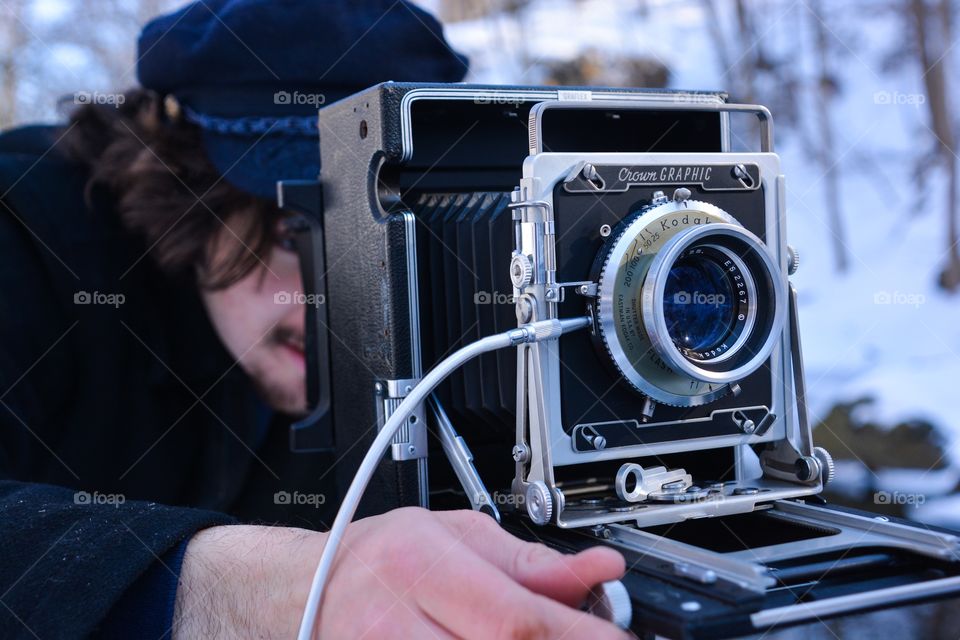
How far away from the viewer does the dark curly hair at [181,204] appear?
1.69m

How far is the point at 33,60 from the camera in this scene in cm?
439

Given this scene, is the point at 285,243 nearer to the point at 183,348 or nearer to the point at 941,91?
the point at 183,348

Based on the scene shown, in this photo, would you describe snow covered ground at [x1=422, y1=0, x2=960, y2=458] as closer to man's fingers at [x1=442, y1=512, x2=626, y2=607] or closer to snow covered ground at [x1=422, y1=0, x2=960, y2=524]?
snow covered ground at [x1=422, y1=0, x2=960, y2=524]

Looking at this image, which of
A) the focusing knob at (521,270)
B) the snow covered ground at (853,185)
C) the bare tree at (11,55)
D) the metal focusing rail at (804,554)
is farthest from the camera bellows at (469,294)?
the bare tree at (11,55)

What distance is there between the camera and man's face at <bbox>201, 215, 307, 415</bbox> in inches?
66.1

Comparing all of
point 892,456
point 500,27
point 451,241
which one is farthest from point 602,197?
point 500,27

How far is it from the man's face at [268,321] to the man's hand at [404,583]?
0.83m

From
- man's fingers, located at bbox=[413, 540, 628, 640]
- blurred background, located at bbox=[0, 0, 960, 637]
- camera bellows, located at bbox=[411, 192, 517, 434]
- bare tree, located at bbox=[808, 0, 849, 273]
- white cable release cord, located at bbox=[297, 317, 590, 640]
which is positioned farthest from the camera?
bare tree, located at bbox=[808, 0, 849, 273]

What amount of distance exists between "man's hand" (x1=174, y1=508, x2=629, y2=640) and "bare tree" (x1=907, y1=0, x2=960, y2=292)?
3192 mm

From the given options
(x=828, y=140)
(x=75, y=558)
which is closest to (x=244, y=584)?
(x=75, y=558)

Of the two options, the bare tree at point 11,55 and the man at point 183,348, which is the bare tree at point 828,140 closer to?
the man at point 183,348

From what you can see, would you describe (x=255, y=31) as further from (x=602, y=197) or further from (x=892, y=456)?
(x=892, y=456)

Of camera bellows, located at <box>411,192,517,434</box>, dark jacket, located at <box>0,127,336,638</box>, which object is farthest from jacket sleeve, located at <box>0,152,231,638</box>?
dark jacket, located at <box>0,127,336,638</box>

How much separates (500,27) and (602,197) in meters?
5.95
